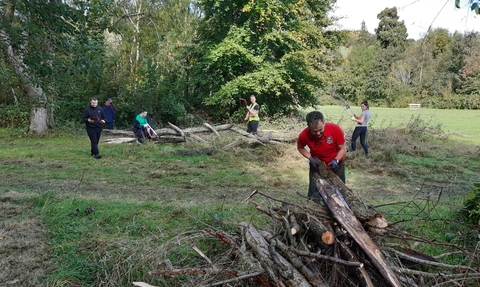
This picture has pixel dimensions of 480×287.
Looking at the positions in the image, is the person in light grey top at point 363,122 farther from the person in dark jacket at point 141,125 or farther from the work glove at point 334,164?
the person in dark jacket at point 141,125

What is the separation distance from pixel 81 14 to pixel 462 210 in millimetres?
6371

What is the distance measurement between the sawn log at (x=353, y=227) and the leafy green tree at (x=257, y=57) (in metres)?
13.6

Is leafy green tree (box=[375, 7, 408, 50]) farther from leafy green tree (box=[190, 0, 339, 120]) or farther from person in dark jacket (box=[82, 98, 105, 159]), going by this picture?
person in dark jacket (box=[82, 98, 105, 159])

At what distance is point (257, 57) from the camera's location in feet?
55.6

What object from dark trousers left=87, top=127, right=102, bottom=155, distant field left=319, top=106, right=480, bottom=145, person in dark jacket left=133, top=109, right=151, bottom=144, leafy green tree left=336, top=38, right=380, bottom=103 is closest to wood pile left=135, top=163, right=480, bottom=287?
dark trousers left=87, top=127, right=102, bottom=155

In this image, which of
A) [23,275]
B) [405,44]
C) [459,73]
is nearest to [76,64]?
[23,275]

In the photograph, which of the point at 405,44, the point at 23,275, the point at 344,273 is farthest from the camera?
the point at 405,44

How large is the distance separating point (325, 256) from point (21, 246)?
3278 mm

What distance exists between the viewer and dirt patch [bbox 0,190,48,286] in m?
3.23

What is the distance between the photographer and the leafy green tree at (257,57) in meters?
16.8

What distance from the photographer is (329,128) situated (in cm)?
473

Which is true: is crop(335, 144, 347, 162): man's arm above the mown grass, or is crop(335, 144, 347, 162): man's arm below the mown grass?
above

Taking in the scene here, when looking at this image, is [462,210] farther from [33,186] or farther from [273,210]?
[33,186]

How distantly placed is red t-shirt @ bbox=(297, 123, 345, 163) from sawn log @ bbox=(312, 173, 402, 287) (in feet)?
3.93
